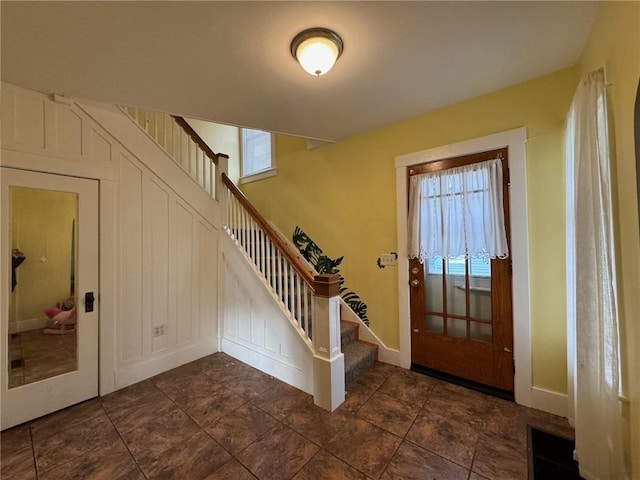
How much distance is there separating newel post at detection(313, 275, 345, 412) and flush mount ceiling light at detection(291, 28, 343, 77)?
1.49 m

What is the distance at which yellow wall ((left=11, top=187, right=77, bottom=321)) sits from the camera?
2025mm

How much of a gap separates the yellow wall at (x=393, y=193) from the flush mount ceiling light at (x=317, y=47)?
144 cm

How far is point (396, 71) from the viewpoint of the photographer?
6.29ft

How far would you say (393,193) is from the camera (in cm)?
281

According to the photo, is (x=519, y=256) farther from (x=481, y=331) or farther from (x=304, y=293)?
(x=304, y=293)

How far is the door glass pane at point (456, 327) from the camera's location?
8.04 feet

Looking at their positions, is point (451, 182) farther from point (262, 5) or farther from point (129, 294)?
point (129, 294)

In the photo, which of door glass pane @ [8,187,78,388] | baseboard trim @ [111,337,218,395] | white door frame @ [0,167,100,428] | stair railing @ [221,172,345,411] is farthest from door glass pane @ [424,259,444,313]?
door glass pane @ [8,187,78,388]

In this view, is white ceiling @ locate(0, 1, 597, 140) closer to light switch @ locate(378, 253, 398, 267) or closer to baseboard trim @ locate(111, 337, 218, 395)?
light switch @ locate(378, 253, 398, 267)

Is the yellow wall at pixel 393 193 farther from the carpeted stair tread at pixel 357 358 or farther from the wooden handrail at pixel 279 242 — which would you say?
the wooden handrail at pixel 279 242

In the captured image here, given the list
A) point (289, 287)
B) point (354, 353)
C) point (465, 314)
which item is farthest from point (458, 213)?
point (289, 287)

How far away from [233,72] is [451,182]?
6.83ft

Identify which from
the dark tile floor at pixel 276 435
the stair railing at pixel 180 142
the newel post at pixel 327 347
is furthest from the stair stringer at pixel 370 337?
the stair railing at pixel 180 142

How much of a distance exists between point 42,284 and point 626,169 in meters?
3.95
